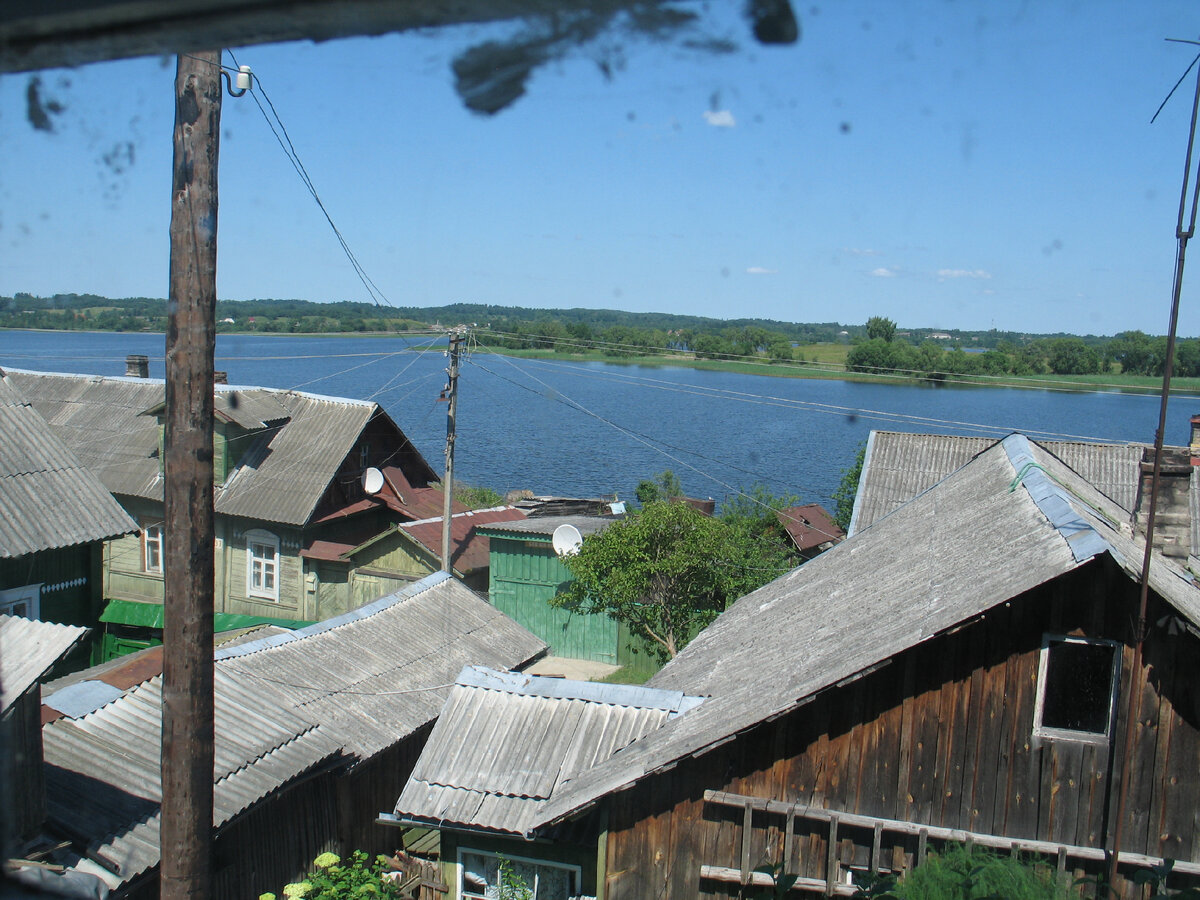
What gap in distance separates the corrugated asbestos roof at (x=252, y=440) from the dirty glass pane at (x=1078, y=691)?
691 inches

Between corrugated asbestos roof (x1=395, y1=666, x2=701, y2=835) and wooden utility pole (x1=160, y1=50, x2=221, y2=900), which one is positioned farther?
corrugated asbestos roof (x1=395, y1=666, x2=701, y2=835)

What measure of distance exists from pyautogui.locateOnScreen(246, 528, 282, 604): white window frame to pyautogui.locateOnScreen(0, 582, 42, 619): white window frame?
796cm

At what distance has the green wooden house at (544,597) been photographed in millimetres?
21719

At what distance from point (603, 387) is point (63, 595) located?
286 ft

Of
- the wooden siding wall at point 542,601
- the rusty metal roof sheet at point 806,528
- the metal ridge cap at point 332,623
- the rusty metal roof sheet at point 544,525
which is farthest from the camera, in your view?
the rusty metal roof sheet at point 806,528

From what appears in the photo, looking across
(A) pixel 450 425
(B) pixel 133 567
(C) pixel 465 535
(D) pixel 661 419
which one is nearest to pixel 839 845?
(A) pixel 450 425

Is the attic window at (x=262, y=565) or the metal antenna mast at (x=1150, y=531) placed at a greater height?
the metal antenna mast at (x=1150, y=531)

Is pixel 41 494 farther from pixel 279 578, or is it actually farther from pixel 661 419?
pixel 661 419

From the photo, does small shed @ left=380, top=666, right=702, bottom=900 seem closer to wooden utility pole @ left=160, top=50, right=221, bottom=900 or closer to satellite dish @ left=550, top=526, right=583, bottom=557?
wooden utility pole @ left=160, top=50, right=221, bottom=900

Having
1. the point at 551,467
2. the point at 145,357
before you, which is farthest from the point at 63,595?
the point at 551,467

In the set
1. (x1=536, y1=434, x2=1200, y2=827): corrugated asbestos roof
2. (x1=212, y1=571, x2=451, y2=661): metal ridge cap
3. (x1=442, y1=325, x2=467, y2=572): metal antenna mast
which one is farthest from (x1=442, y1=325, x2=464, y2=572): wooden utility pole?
(x1=536, y1=434, x2=1200, y2=827): corrugated asbestos roof

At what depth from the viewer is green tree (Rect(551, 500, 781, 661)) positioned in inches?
675

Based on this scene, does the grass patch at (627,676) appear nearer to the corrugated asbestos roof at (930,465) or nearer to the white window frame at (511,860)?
the corrugated asbestos roof at (930,465)

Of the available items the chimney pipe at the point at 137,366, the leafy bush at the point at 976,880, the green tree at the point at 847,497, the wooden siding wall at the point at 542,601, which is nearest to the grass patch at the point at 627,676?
the wooden siding wall at the point at 542,601
